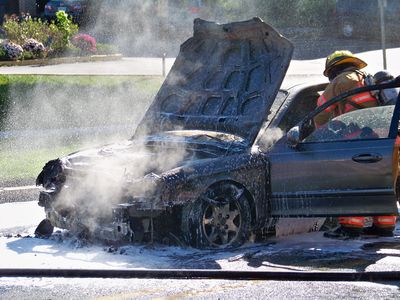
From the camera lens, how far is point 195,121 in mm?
9367

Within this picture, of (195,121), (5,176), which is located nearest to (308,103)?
(195,121)

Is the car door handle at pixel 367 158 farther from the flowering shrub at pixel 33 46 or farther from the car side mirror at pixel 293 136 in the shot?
the flowering shrub at pixel 33 46

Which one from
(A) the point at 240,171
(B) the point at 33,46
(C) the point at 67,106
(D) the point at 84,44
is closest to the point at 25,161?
(C) the point at 67,106

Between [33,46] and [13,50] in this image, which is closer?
[13,50]

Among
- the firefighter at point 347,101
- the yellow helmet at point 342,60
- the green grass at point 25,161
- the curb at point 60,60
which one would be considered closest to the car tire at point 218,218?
the firefighter at point 347,101

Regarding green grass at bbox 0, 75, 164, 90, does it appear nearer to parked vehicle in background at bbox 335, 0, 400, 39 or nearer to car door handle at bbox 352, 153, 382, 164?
car door handle at bbox 352, 153, 382, 164

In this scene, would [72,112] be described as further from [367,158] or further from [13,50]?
[367,158]

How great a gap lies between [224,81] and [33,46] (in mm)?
18092

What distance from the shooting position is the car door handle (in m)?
7.97

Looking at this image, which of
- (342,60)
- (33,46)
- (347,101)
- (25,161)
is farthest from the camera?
(33,46)

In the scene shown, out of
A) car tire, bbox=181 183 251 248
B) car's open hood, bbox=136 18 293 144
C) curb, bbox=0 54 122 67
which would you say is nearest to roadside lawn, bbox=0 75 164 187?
curb, bbox=0 54 122 67

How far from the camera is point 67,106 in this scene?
1891 cm

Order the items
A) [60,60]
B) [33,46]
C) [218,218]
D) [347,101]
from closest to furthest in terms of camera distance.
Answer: [218,218]
[347,101]
[33,46]
[60,60]

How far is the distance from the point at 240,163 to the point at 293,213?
0.64 m
